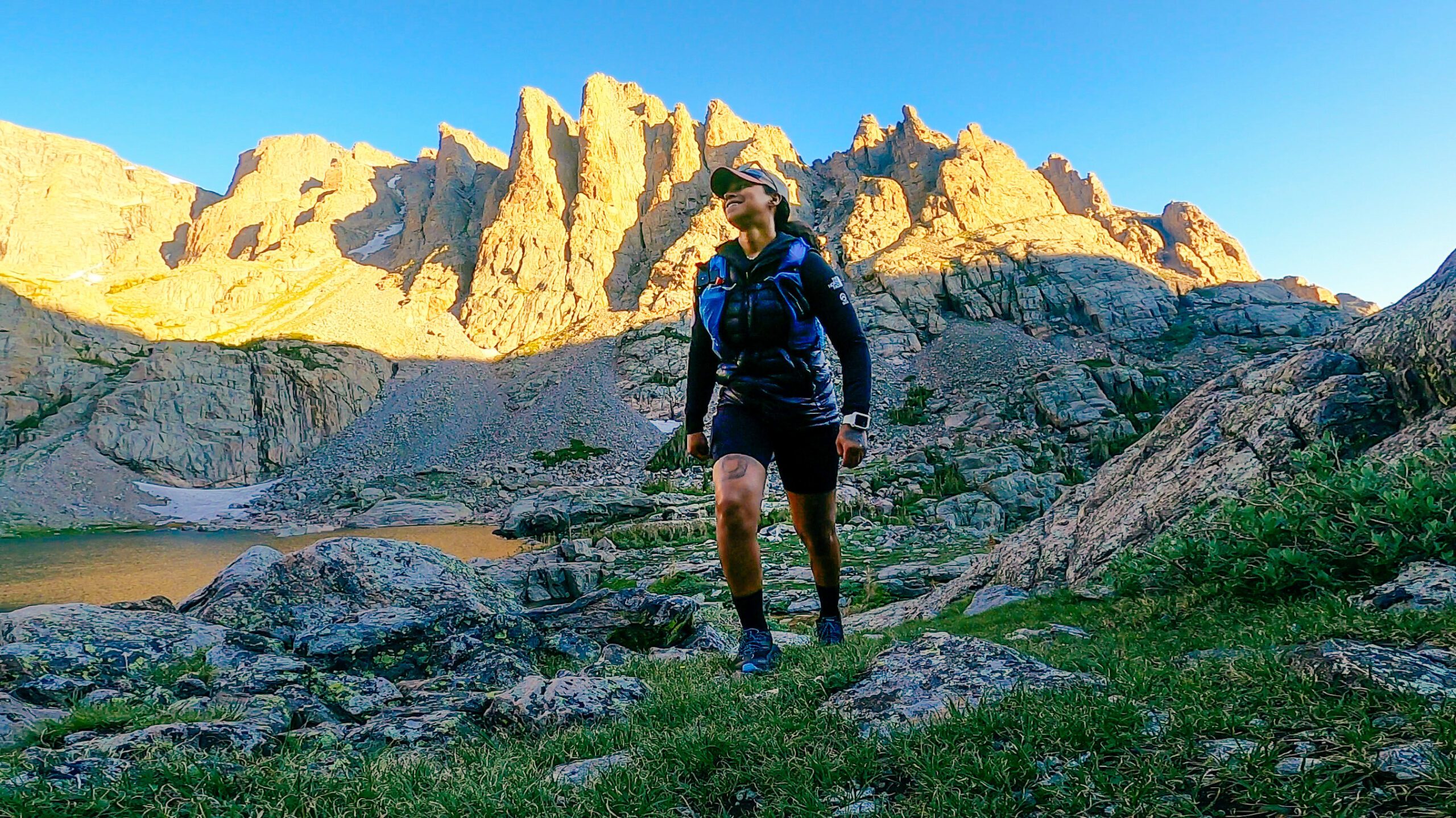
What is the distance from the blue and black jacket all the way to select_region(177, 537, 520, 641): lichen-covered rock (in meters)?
4.03

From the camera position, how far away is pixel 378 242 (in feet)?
469

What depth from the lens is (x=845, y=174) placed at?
144 meters

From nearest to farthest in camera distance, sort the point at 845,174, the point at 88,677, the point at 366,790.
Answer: the point at 366,790 → the point at 88,677 → the point at 845,174

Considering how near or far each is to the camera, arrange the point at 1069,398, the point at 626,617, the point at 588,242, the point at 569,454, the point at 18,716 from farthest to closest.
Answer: the point at 588,242, the point at 569,454, the point at 1069,398, the point at 626,617, the point at 18,716

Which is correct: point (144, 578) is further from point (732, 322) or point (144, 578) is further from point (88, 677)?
point (732, 322)

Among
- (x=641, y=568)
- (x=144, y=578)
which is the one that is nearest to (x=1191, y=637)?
(x=641, y=568)

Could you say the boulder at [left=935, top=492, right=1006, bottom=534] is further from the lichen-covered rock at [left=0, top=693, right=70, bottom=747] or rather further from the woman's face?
the lichen-covered rock at [left=0, top=693, right=70, bottom=747]

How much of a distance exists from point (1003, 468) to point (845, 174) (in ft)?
372

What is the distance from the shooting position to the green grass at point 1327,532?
4465mm

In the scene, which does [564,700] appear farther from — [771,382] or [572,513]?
[572,513]

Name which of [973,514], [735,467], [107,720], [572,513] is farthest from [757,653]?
[572,513]

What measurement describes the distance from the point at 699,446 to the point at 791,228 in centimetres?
217

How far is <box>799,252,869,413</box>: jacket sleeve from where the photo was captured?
5715 millimetres

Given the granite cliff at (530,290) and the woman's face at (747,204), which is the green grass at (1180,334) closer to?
the granite cliff at (530,290)
